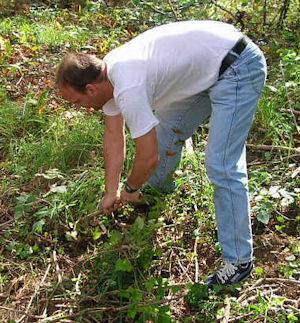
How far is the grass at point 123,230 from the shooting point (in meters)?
2.27

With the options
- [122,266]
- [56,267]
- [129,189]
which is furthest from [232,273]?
[56,267]

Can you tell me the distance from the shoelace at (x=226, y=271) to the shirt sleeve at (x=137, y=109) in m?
0.85

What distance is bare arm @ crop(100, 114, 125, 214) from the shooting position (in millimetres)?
2490

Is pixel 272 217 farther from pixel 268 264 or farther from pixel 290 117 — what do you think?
pixel 290 117

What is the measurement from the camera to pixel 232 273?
89.8 inches

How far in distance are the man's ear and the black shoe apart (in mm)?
1116

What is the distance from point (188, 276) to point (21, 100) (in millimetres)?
2407

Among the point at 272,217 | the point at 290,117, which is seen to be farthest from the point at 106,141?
the point at 290,117

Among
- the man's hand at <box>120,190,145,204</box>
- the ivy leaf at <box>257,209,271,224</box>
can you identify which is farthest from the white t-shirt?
the ivy leaf at <box>257,209,271,224</box>

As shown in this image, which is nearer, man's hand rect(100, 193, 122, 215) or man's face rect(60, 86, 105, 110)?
man's face rect(60, 86, 105, 110)

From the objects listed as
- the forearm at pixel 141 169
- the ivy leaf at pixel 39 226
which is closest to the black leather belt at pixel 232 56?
the forearm at pixel 141 169

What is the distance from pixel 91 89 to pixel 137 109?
310 mm

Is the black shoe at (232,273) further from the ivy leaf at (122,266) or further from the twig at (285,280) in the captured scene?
the ivy leaf at (122,266)

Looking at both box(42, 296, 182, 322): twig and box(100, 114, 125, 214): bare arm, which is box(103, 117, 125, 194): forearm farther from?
box(42, 296, 182, 322): twig
